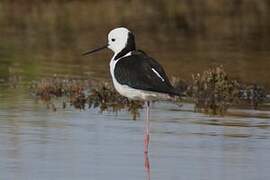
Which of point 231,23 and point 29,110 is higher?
point 231,23

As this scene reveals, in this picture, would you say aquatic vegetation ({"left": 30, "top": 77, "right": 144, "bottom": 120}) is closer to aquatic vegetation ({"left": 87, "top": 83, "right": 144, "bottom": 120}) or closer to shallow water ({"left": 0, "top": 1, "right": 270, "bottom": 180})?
aquatic vegetation ({"left": 87, "top": 83, "right": 144, "bottom": 120})

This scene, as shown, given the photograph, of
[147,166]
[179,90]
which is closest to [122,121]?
[179,90]

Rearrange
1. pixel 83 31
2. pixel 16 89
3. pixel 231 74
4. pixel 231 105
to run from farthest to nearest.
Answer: pixel 83 31
pixel 231 74
pixel 16 89
pixel 231 105

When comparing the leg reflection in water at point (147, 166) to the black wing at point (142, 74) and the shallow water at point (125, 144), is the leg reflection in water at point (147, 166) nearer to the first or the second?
the shallow water at point (125, 144)

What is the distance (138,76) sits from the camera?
1091 cm

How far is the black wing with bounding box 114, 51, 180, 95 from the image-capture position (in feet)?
35.2

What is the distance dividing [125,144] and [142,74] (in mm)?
718

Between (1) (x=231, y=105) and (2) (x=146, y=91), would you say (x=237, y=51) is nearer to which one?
(1) (x=231, y=105)

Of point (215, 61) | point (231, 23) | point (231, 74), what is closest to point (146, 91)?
point (231, 74)

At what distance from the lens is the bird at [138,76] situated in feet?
35.2

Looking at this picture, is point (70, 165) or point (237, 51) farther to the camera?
point (237, 51)

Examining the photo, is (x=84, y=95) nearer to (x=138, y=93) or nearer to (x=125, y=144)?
(x=138, y=93)

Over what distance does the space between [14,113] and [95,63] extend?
5779mm

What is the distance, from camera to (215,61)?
18.8 m
